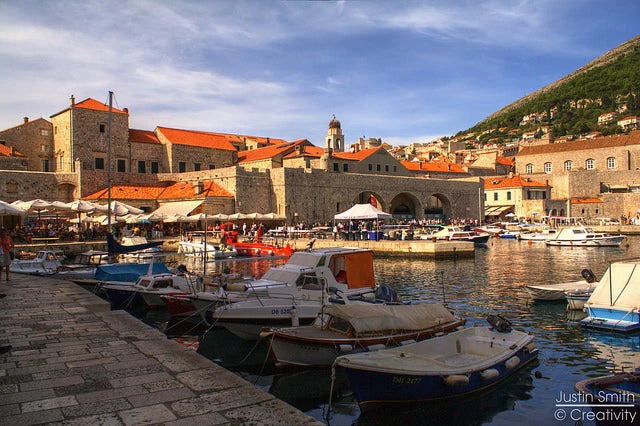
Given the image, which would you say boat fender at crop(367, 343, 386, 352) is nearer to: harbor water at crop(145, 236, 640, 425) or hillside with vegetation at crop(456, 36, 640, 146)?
harbor water at crop(145, 236, 640, 425)

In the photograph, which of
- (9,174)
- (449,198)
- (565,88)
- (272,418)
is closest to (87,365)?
(272,418)

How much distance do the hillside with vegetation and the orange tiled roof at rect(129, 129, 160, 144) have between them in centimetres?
8436

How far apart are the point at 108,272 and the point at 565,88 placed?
135m

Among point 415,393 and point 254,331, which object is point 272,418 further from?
point 254,331

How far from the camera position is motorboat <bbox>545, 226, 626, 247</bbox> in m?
33.4

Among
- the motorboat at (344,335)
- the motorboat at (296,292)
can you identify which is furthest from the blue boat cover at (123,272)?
the motorboat at (344,335)

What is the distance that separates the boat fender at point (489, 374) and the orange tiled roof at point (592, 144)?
64741 millimetres

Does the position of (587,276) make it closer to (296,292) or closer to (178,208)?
(296,292)

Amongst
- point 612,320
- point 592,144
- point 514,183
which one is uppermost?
point 592,144

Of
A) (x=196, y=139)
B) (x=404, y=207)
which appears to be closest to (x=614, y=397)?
(x=196, y=139)

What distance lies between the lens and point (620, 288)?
1119 cm

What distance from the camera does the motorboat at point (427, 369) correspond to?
620 cm

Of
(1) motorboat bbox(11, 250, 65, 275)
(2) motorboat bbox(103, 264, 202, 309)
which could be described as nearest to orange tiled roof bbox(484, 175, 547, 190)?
(1) motorboat bbox(11, 250, 65, 275)

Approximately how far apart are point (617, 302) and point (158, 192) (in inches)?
1324
